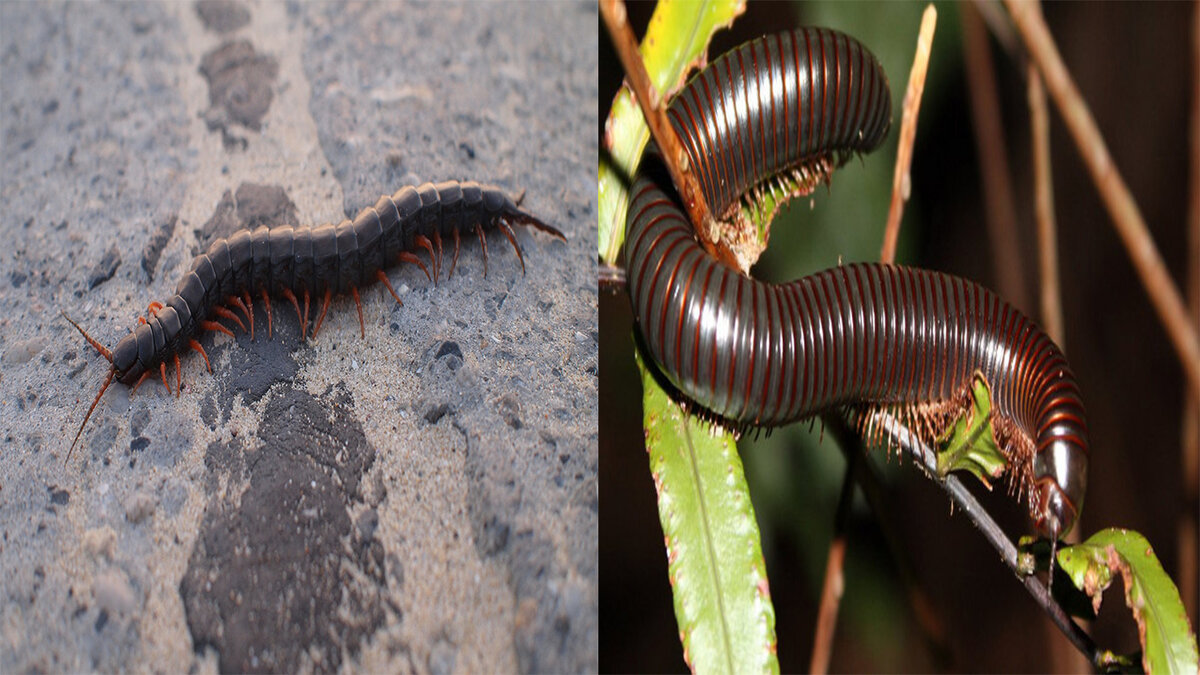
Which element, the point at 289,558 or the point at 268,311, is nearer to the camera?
the point at 289,558

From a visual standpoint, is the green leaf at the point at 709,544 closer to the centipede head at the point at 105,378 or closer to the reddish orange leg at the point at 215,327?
the reddish orange leg at the point at 215,327

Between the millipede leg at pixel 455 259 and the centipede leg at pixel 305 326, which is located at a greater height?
the millipede leg at pixel 455 259

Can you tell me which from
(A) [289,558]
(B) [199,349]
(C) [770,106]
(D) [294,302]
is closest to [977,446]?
(C) [770,106]

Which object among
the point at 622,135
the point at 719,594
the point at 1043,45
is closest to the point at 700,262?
the point at 622,135

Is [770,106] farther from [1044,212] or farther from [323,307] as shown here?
[323,307]

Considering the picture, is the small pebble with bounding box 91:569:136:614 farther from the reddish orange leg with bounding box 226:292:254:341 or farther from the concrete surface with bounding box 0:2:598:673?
the reddish orange leg with bounding box 226:292:254:341

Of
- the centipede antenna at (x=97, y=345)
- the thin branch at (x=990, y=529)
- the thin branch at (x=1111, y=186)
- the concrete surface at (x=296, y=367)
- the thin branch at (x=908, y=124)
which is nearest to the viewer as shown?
the thin branch at (x=990, y=529)

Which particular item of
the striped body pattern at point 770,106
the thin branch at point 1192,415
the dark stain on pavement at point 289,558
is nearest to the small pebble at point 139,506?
the dark stain on pavement at point 289,558
